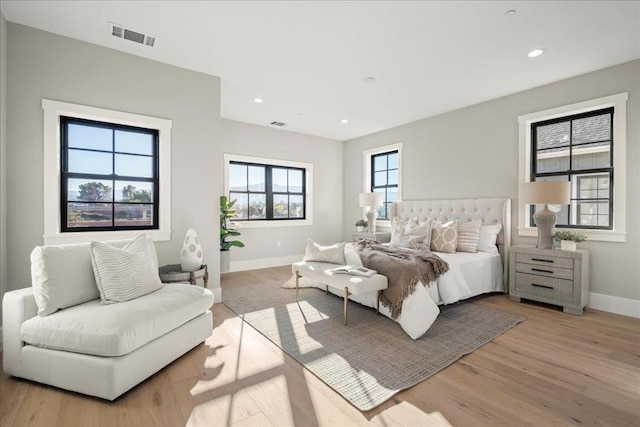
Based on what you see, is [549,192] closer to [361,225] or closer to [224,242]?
[361,225]

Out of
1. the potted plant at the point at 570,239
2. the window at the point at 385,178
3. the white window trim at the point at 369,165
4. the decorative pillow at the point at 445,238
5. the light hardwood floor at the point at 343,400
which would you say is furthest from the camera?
the window at the point at 385,178

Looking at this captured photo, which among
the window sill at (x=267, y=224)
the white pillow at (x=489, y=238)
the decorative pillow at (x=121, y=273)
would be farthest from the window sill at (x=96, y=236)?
the white pillow at (x=489, y=238)

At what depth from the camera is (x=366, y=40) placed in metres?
2.82

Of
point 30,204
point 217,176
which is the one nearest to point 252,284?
point 217,176

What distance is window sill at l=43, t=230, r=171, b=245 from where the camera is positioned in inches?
110

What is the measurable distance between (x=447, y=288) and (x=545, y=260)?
124 cm

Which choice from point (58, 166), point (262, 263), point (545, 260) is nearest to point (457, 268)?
point (545, 260)

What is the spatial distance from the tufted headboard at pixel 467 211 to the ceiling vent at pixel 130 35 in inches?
169

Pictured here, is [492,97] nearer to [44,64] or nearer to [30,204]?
[44,64]

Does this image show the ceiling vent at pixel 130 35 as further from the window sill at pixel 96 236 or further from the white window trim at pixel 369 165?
the white window trim at pixel 369 165

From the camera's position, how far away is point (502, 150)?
421 centimetres

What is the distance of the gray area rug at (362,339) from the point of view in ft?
6.57

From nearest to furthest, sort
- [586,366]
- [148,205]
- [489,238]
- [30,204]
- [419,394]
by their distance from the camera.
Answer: [419,394] → [586,366] → [30,204] → [148,205] → [489,238]

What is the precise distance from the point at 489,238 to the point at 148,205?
4295mm
